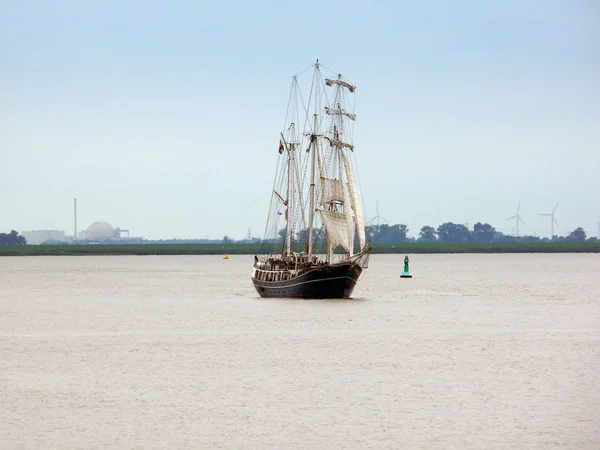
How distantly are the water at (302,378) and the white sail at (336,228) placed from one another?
30.8 feet

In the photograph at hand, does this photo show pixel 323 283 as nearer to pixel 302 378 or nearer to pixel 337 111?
pixel 337 111

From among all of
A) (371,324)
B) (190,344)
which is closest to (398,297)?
(371,324)

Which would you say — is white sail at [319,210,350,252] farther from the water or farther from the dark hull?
the water

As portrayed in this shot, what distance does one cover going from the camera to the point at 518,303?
9794cm

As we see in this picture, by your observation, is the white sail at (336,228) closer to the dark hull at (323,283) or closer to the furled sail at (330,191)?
the furled sail at (330,191)

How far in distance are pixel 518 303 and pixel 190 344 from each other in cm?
4688

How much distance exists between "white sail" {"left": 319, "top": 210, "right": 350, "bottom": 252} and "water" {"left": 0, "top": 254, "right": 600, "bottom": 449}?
9.39m

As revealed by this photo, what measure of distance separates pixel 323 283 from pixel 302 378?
1863 inches

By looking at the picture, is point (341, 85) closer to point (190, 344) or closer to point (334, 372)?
point (190, 344)

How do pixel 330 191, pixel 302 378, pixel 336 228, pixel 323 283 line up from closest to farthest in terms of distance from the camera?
pixel 302 378 → pixel 323 283 → pixel 336 228 → pixel 330 191

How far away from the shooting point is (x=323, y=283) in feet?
298

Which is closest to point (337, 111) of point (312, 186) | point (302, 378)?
point (312, 186)

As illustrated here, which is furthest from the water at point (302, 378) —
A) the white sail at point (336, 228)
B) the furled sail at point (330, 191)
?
the furled sail at point (330, 191)

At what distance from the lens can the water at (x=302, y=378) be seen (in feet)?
104
